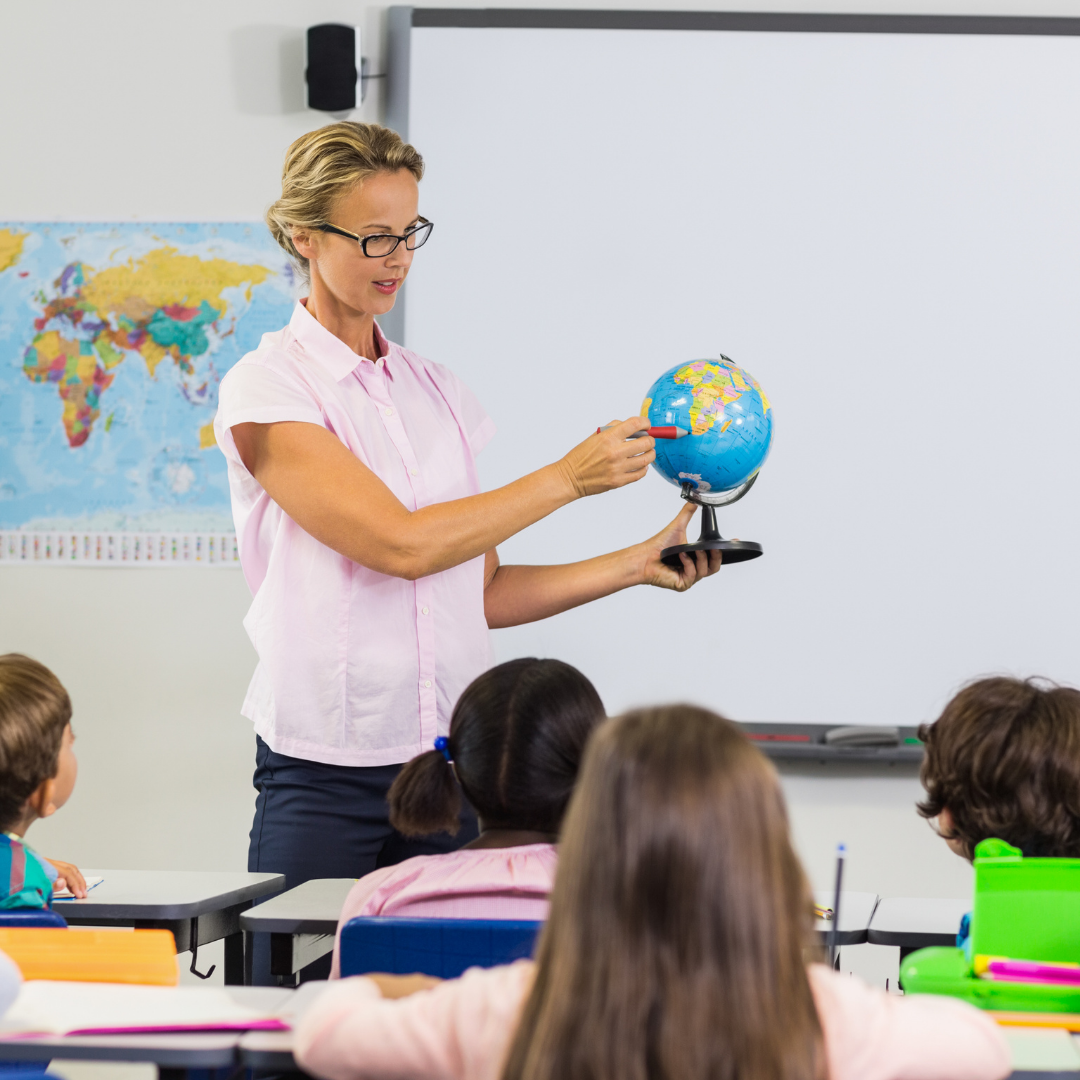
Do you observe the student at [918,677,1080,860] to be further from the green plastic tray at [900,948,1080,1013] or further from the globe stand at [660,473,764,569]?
the globe stand at [660,473,764,569]

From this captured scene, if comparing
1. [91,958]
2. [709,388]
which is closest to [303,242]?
[709,388]

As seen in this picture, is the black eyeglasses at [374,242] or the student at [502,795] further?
the black eyeglasses at [374,242]

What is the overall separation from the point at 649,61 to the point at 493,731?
2.22 m

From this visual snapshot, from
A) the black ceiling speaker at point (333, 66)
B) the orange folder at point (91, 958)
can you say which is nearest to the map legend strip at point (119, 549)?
the black ceiling speaker at point (333, 66)

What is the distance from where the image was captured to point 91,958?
130 cm

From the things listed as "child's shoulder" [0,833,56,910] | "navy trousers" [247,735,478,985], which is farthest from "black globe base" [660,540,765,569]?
"child's shoulder" [0,833,56,910]

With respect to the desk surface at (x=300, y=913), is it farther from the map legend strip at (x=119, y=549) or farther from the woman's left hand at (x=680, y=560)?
the map legend strip at (x=119, y=549)

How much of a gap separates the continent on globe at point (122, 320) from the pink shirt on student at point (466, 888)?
213 cm

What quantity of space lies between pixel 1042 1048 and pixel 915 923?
68cm

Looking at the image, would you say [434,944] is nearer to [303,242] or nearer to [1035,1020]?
[1035,1020]

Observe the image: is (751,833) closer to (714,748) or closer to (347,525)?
(714,748)

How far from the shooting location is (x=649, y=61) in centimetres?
316

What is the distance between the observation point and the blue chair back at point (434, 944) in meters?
1.22

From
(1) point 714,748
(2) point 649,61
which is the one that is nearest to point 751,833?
(1) point 714,748
